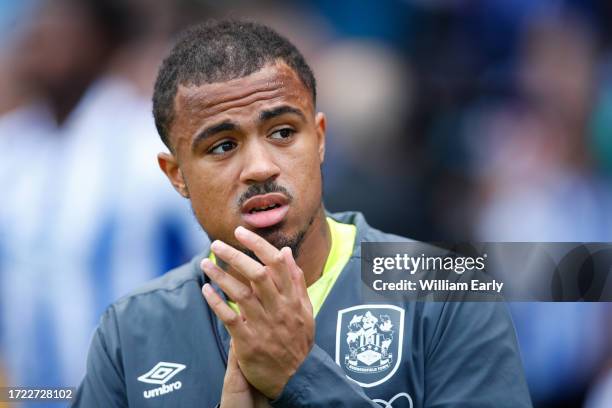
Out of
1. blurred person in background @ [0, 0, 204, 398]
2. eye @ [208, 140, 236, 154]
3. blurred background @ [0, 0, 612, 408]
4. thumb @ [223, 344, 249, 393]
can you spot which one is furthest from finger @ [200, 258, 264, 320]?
blurred person in background @ [0, 0, 204, 398]

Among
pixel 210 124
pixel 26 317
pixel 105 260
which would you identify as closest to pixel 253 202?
pixel 210 124

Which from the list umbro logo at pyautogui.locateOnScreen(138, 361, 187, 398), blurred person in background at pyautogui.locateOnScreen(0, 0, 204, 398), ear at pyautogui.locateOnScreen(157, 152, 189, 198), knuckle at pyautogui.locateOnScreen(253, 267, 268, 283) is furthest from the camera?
blurred person in background at pyautogui.locateOnScreen(0, 0, 204, 398)

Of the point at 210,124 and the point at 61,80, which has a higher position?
the point at 61,80

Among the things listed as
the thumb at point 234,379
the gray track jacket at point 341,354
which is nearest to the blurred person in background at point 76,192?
the gray track jacket at point 341,354

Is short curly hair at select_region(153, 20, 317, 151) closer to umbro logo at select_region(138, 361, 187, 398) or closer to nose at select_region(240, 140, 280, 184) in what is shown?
nose at select_region(240, 140, 280, 184)

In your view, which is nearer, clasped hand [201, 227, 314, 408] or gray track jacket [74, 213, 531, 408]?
clasped hand [201, 227, 314, 408]

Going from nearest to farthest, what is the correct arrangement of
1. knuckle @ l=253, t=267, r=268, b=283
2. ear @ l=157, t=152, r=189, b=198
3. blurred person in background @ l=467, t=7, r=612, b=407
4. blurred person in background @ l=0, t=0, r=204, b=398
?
knuckle @ l=253, t=267, r=268, b=283, ear @ l=157, t=152, r=189, b=198, blurred person in background @ l=467, t=7, r=612, b=407, blurred person in background @ l=0, t=0, r=204, b=398

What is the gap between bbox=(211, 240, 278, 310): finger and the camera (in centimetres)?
158

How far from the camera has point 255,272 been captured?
5.17 ft

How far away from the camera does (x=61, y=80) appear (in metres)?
2.82

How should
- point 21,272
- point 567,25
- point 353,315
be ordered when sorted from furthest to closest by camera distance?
point 21,272 < point 567,25 < point 353,315

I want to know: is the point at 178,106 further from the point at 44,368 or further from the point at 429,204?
the point at 44,368

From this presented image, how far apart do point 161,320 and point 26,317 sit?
95 centimetres

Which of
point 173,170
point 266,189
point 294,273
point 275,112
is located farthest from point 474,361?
point 173,170
